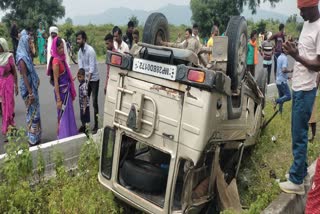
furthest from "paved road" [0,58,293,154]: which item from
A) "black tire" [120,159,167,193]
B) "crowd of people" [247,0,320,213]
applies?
"black tire" [120,159,167,193]

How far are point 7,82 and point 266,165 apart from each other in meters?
4.09

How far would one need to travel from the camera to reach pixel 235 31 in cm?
380

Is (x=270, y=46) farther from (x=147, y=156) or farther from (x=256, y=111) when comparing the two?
(x=147, y=156)

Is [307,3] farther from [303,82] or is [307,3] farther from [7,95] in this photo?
[7,95]

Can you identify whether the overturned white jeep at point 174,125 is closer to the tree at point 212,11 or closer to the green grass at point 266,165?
the green grass at point 266,165

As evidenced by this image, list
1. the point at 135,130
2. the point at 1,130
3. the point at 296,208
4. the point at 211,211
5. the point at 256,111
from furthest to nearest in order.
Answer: the point at 1,130
the point at 256,111
the point at 296,208
the point at 211,211
the point at 135,130

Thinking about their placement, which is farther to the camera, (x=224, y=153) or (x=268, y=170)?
(x=268, y=170)

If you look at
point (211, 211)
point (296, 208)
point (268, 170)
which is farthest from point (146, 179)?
point (268, 170)

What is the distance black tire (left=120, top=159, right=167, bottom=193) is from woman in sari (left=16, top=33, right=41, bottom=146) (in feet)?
8.93

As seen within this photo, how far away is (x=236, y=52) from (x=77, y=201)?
82.6 inches

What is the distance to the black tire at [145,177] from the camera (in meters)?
3.69

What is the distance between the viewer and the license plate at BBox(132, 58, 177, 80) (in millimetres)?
3418

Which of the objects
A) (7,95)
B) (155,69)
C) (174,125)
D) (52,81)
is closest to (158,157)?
(174,125)

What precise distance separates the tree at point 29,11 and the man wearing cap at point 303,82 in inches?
966
